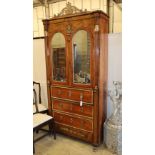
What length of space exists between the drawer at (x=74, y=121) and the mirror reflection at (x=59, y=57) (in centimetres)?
60

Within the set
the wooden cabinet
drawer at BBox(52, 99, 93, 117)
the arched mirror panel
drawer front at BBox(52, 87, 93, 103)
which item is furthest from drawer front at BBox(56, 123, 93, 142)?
the arched mirror panel

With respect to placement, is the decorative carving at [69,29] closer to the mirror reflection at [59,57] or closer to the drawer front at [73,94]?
the mirror reflection at [59,57]

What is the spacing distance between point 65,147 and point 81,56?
1.40m

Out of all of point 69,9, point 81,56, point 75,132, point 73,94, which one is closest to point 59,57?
point 81,56

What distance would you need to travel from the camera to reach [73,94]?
2.88 m

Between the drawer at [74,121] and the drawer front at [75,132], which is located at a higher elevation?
the drawer at [74,121]

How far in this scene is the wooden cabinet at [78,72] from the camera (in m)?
2.61

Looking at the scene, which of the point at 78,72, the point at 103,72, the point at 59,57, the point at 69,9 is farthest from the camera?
the point at 69,9

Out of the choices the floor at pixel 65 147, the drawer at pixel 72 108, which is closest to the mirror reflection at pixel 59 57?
the drawer at pixel 72 108

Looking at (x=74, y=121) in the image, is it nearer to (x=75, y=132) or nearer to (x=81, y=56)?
(x=75, y=132)

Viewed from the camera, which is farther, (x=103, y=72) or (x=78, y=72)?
(x=78, y=72)

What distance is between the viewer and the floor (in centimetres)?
269
